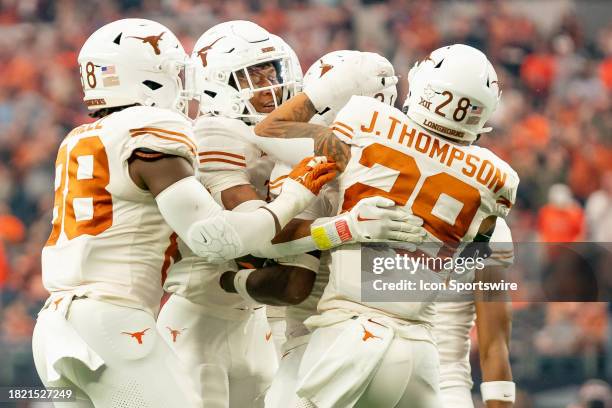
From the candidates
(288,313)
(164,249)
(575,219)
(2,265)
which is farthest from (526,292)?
(2,265)

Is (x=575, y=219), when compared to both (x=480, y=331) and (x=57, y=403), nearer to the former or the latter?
(x=480, y=331)

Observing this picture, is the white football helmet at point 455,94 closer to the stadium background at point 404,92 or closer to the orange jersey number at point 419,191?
the orange jersey number at point 419,191

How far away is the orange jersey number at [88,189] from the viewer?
4855 mm

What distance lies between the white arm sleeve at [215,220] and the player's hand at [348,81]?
1.57 ft

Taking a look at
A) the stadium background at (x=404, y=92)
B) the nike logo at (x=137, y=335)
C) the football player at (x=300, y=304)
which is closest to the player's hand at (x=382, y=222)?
the football player at (x=300, y=304)

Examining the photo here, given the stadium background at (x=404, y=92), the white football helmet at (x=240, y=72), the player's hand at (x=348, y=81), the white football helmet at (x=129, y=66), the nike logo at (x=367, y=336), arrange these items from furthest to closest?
the stadium background at (x=404, y=92), the white football helmet at (x=240, y=72), the player's hand at (x=348, y=81), the white football helmet at (x=129, y=66), the nike logo at (x=367, y=336)

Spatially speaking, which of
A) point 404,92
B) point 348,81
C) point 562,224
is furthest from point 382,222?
point 404,92

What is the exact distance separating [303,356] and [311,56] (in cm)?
834

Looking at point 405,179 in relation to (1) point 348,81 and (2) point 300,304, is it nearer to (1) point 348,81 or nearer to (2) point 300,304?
(1) point 348,81

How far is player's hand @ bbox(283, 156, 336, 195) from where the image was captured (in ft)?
16.3

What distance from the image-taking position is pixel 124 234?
4906mm

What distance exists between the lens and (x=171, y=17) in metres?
13.6

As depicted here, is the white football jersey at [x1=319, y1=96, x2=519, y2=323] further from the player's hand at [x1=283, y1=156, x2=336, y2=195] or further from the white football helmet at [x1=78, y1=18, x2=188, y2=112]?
the white football helmet at [x1=78, y1=18, x2=188, y2=112]

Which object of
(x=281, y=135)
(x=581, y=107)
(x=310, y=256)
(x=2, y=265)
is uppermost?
(x=281, y=135)
